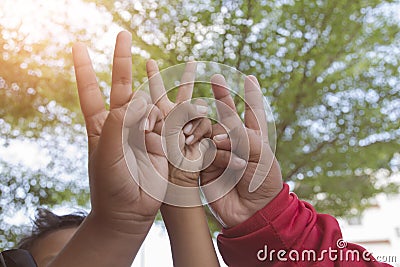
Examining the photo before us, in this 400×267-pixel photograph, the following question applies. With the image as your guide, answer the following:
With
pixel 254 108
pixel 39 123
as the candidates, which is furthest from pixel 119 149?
pixel 39 123

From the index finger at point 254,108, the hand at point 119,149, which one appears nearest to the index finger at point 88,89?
the hand at point 119,149

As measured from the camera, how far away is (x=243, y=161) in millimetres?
322

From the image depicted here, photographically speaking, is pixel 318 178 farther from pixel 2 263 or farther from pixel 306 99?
pixel 2 263

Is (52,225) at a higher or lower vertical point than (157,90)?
lower

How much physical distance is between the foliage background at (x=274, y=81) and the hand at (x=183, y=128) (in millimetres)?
1007

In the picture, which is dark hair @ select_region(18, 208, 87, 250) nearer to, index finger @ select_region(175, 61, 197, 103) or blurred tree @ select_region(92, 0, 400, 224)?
index finger @ select_region(175, 61, 197, 103)

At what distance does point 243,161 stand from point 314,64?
1141mm

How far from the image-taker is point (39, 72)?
1.30m

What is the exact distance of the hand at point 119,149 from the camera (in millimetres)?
267

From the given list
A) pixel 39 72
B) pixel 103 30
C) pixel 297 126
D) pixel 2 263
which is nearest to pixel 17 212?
pixel 39 72

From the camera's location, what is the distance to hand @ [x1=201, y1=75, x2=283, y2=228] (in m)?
0.33

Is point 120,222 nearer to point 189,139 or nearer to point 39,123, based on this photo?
point 189,139

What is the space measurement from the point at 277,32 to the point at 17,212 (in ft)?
2.89

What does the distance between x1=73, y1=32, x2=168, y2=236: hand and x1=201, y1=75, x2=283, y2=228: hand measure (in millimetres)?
46
